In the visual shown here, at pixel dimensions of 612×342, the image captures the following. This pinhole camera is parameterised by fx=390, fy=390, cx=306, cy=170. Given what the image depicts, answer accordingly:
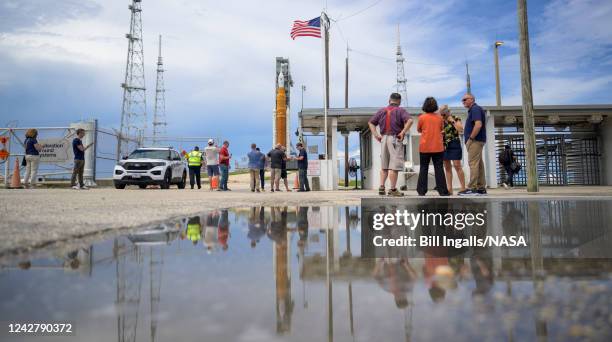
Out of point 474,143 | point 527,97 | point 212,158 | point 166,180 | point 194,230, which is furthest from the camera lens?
point 166,180

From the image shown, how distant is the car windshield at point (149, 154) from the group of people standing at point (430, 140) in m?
12.3

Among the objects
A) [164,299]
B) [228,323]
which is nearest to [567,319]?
[228,323]

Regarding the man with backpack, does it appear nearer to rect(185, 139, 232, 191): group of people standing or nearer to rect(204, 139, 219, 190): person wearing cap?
rect(185, 139, 232, 191): group of people standing

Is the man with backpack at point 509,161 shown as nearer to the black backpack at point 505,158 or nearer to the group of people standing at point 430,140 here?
the black backpack at point 505,158

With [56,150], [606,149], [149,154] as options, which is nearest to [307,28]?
[149,154]

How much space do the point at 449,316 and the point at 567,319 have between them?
29 centimetres

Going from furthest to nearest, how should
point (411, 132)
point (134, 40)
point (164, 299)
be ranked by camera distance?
point (134, 40) → point (411, 132) → point (164, 299)

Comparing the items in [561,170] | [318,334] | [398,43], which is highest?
[398,43]

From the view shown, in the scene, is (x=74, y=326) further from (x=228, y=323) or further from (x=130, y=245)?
(x=130, y=245)

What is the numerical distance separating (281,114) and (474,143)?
18.3 m

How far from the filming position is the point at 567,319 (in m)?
1.01

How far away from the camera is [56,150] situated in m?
18.6

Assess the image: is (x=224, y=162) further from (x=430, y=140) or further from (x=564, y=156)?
(x=564, y=156)

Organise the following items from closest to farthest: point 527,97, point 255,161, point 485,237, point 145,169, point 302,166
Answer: point 485,237, point 527,97, point 255,161, point 302,166, point 145,169
